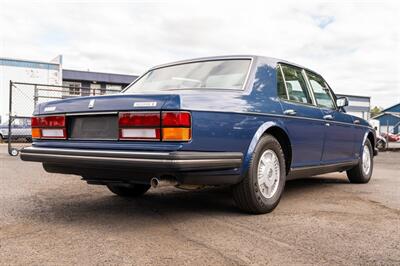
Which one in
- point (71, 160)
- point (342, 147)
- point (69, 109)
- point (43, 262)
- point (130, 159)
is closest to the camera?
point (43, 262)

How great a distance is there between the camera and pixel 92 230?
3.42 m

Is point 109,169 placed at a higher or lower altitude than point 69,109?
lower

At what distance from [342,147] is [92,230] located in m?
3.60

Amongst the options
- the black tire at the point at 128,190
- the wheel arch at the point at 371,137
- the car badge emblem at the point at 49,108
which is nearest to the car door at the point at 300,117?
the black tire at the point at 128,190

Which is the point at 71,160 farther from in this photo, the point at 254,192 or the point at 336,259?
the point at 336,259

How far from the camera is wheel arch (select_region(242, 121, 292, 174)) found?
12.5 ft

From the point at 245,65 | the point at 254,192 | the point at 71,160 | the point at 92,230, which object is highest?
the point at 245,65

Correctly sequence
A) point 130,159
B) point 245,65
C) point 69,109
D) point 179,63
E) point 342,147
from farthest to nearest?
point 342,147 < point 179,63 < point 245,65 < point 69,109 < point 130,159

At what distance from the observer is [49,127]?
403 cm

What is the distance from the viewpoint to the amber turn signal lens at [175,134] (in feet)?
10.7

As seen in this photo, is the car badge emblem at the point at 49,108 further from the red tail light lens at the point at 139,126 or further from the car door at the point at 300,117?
the car door at the point at 300,117

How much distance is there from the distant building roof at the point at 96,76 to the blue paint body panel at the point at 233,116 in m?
34.7

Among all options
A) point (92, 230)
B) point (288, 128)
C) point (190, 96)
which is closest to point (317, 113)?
point (288, 128)

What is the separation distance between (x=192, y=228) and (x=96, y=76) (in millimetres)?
38592
